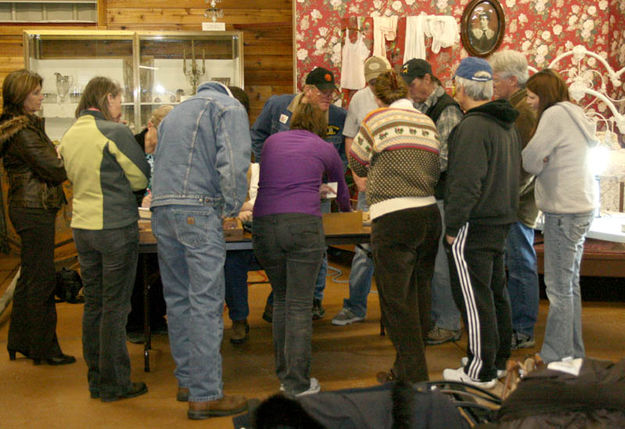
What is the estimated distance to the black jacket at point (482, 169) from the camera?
9.11ft

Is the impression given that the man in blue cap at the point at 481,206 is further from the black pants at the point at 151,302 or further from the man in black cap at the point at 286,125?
the black pants at the point at 151,302

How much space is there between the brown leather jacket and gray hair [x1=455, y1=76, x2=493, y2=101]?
74.9 inches

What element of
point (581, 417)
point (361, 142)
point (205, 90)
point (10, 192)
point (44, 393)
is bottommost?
point (44, 393)

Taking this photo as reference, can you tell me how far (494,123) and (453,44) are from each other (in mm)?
3666

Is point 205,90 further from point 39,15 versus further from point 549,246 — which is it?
point 39,15

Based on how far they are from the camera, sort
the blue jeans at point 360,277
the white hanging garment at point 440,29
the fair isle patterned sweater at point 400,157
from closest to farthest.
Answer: the fair isle patterned sweater at point 400,157, the blue jeans at point 360,277, the white hanging garment at point 440,29

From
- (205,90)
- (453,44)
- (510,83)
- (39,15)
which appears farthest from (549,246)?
(39,15)

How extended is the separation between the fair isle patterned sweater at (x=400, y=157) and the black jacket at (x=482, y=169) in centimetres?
10

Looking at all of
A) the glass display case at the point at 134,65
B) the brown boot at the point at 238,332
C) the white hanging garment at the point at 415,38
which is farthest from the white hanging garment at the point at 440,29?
the brown boot at the point at 238,332

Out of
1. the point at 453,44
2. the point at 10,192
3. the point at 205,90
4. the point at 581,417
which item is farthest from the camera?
the point at 453,44

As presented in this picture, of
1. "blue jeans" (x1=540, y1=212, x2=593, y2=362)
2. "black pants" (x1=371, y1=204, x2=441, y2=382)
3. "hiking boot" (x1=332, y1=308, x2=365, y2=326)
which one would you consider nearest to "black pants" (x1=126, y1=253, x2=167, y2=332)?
"hiking boot" (x1=332, y1=308, x2=365, y2=326)

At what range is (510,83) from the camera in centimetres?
338

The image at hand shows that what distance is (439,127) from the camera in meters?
3.44

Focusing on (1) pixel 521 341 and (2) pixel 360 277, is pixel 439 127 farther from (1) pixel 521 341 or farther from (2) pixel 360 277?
(1) pixel 521 341
